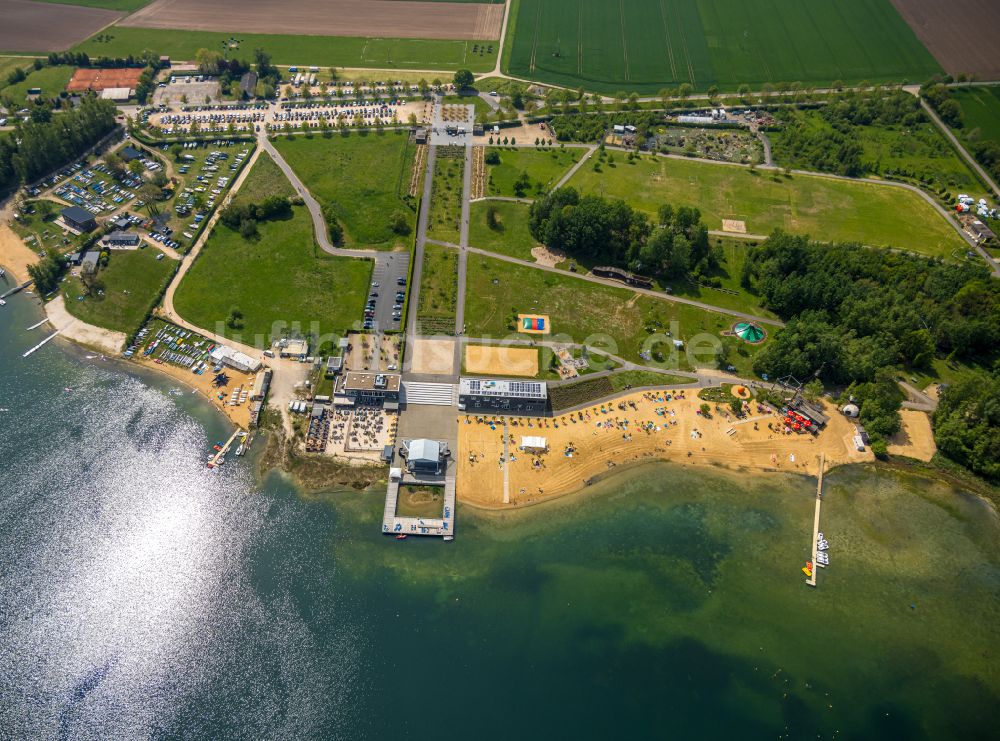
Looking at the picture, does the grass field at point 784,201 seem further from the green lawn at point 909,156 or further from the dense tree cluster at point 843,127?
the green lawn at point 909,156

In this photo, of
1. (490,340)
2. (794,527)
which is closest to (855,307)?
(794,527)

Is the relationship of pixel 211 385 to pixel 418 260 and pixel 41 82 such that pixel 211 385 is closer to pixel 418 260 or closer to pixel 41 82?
pixel 418 260

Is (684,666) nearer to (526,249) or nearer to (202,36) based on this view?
(526,249)

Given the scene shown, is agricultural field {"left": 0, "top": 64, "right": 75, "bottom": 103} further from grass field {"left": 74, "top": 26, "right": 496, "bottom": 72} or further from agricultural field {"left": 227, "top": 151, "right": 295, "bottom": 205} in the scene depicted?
agricultural field {"left": 227, "top": 151, "right": 295, "bottom": 205}

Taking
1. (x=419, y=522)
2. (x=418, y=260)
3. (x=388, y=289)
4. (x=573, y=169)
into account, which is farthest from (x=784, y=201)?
(x=419, y=522)

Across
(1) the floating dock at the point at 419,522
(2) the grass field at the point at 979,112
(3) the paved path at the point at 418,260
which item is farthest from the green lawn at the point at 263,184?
(2) the grass field at the point at 979,112
